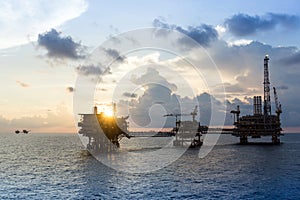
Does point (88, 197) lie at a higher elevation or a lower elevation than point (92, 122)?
lower

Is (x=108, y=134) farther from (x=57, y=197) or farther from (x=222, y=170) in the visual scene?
(x=57, y=197)

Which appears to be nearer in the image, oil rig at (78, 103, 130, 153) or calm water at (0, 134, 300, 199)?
calm water at (0, 134, 300, 199)

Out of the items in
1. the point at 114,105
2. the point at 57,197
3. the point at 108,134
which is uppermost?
the point at 114,105

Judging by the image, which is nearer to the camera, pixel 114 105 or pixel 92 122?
pixel 92 122

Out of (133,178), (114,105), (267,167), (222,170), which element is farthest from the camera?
(114,105)

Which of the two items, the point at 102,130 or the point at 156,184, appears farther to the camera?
the point at 102,130

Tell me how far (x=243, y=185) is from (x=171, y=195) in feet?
62.7

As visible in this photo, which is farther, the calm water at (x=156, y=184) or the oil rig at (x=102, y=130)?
the oil rig at (x=102, y=130)

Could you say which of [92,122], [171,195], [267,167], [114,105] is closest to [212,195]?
[171,195]

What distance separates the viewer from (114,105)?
19212 cm

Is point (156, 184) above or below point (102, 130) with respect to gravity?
below

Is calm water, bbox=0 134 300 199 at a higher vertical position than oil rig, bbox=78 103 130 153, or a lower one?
lower

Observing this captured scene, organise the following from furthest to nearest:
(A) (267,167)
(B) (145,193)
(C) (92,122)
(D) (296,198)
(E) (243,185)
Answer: (C) (92,122), (A) (267,167), (E) (243,185), (B) (145,193), (D) (296,198)

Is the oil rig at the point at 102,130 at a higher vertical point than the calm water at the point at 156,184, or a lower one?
higher
